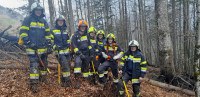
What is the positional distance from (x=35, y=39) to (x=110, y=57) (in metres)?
3.18

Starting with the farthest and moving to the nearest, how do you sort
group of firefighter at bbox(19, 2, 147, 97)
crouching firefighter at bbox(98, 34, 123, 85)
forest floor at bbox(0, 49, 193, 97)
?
crouching firefighter at bbox(98, 34, 123, 85) < group of firefighter at bbox(19, 2, 147, 97) < forest floor at bbox(0, 49, 193, 97)

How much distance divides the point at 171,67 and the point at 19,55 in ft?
30.6

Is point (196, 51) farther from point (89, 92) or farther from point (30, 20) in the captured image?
point (30, 20)

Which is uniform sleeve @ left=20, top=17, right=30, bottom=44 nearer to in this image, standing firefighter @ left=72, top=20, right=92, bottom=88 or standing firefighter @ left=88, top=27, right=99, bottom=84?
standing firefighter @ left=72, top=20, right=92, bottom=88

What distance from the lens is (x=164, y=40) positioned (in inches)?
298

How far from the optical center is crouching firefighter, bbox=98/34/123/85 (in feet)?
20.0

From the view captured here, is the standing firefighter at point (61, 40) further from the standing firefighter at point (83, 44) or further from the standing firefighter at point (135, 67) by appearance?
the standing firefighter at point (135, 67)

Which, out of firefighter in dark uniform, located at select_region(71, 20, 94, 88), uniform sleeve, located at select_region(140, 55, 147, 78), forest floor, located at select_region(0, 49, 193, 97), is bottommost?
forest floor, located at select_region(0, 49, 193, 97)

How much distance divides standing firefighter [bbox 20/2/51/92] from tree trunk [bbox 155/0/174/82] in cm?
596

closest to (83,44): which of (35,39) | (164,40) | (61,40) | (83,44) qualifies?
(83,44)

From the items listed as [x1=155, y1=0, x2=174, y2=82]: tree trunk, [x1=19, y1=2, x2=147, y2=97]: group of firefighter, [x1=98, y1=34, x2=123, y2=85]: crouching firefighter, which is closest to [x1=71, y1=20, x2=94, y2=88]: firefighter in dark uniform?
[x1=19, y1=2, x2=147, y2=97]: group of firefighter

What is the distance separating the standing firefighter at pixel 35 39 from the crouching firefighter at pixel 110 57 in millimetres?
2461

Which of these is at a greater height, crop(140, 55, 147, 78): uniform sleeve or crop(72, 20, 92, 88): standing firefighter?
crop(72, 20, 92, 88): standing firefighter

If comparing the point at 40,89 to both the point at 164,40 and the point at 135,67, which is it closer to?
the point at 135,67
